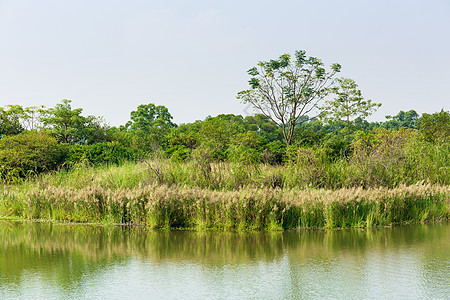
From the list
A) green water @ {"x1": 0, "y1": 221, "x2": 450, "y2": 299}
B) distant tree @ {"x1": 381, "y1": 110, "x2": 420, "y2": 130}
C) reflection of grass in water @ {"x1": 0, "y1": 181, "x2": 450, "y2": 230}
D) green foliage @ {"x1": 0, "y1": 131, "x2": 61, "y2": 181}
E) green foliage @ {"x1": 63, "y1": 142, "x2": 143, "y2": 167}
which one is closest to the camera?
green water @ {"x1": 0, "y1": 221, "x2": 450, "y2": 299}

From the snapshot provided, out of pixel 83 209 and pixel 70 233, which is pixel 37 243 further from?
pixel 83 209

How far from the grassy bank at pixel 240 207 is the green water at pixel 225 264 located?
0.61 metres

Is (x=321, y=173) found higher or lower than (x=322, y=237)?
higher

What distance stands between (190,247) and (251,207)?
2.53 m

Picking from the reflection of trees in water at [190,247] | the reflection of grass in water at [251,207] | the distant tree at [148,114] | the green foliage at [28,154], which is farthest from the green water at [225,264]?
the distant tree at [148,114]

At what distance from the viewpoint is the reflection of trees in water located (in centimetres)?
826

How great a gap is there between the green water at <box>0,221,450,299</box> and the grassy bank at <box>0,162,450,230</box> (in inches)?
23.8

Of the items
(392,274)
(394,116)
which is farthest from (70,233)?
(394,116)

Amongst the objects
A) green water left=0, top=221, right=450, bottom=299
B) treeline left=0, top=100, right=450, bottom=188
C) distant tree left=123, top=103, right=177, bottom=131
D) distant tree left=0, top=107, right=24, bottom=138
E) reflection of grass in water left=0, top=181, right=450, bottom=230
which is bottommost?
green water left=0, top=221, right=450, bottom=299

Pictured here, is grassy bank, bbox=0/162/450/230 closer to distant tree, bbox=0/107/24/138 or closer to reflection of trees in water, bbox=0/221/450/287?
reflection of trees in water, bbox=0/221/450/287

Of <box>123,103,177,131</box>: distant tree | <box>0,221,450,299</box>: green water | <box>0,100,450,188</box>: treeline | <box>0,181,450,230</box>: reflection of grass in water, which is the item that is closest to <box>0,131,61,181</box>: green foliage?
<box>0,100,450,188</box>: treeline

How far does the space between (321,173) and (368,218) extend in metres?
3.14

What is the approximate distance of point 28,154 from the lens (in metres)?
21.7

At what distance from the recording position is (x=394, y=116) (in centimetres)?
8350
